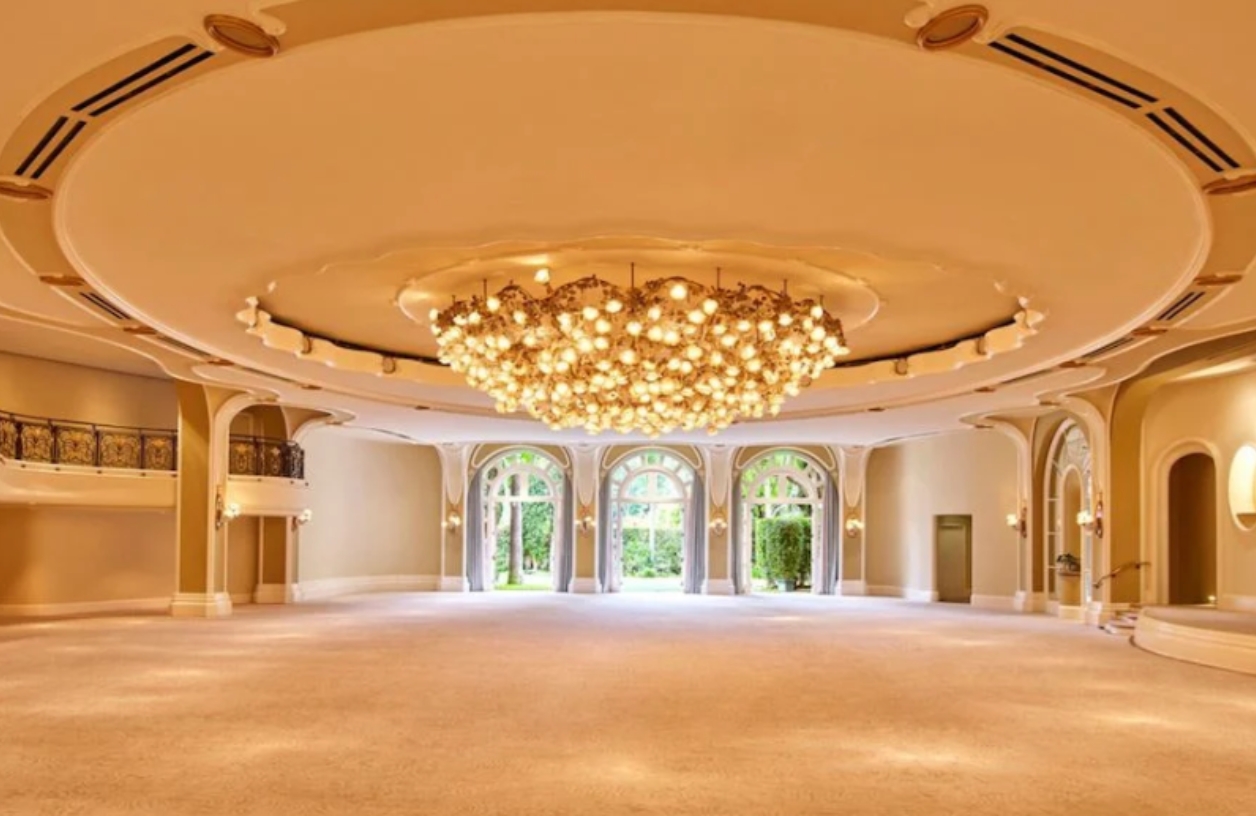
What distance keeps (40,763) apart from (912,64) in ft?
20.8

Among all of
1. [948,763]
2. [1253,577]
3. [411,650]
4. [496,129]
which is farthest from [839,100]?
[1253,577]

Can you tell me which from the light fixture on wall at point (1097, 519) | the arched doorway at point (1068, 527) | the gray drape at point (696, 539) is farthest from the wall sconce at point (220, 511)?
the arched doorway at point (1068, 527)

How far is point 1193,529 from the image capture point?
1858 centimetres

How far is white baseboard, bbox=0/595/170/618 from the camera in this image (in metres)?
17.9

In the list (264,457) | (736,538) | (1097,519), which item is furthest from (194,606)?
(1097,519)

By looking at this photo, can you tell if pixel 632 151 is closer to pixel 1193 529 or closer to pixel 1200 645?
pixel 1200 645

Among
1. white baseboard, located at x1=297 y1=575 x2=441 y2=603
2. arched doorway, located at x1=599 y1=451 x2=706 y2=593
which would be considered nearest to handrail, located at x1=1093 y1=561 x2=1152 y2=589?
arched doorway, located at x1=599 y1=451 x2=706 y2=593

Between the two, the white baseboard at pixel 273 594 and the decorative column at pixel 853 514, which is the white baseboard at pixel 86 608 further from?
the decorative column at pixel 853 514

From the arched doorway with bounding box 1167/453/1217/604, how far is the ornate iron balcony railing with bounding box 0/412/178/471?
16.0m

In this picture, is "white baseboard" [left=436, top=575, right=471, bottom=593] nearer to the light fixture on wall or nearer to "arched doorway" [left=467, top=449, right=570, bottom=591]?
"arched doorway" [left=467, top=449, right=570, bottom=591]

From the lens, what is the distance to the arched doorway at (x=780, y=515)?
27672mm

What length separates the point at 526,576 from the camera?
3056cm

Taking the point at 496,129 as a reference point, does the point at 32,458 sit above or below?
below

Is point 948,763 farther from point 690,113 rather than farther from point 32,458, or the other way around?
point 32,458
